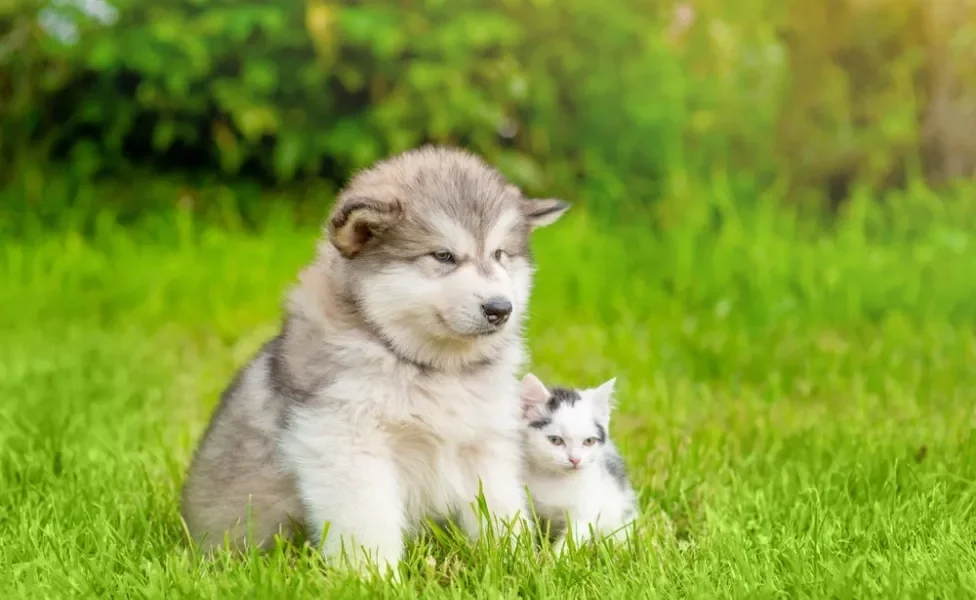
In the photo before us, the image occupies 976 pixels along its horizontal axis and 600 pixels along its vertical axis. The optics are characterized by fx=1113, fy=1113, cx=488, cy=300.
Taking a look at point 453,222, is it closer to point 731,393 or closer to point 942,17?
point 731,393

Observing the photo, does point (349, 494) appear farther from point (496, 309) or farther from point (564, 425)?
point (564, 425)

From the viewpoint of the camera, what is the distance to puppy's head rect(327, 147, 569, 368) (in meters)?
3.19

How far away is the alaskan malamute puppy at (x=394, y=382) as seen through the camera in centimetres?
314

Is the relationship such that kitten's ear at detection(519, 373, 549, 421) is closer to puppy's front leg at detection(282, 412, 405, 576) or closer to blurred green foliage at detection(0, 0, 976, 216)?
puppy's front leg at detection(282, 412, 405, 576)

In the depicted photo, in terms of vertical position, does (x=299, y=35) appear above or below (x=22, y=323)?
above

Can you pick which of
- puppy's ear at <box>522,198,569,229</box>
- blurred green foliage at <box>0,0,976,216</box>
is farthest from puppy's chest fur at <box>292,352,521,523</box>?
blurred green foliage at <box>0,0,976,216</box>

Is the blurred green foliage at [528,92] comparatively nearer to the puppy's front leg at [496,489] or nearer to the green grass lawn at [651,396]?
the green grass lawn at [651,396]

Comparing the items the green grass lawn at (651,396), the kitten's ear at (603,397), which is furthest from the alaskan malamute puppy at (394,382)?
the kitten's ear at (603,397)

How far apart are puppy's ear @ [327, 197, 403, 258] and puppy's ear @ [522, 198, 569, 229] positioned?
44cm

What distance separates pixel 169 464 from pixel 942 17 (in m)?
7.66

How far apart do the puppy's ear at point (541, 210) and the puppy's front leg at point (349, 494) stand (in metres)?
0.87

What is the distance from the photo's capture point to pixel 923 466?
4.14m

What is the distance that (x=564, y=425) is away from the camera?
374 cm

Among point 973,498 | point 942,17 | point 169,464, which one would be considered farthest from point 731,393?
point 942,17
